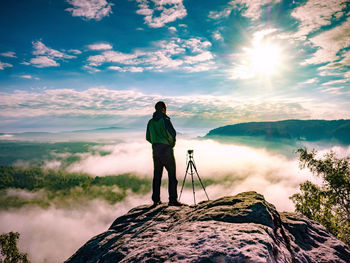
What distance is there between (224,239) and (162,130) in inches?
206

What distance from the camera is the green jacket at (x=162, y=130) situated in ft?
25.8

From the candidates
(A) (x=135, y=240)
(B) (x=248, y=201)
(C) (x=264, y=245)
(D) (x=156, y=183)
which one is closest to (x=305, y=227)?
(B) (x=248, y=201)

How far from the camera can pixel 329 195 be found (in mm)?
21016

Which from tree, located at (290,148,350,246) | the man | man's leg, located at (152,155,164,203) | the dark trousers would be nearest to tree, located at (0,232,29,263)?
man's leg, located at (152,155,164,203)

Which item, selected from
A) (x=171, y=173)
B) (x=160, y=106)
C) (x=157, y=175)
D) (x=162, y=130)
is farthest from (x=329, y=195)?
(x=160, y=106)

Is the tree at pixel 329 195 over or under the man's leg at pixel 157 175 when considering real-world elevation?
under

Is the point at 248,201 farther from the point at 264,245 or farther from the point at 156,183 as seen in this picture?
the point at 156,183

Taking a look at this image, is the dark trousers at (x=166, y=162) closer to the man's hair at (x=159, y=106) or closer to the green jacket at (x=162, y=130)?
the green jacket at (x=162, y=130)

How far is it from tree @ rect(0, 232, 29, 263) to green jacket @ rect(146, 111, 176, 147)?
4694cm

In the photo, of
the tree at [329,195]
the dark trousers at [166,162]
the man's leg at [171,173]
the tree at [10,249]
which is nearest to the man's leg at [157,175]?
the dark trousers at [166,162]

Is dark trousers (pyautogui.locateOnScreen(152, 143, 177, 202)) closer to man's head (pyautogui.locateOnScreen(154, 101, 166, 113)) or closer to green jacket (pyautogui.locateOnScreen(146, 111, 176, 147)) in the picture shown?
green jacket (pyautogui.locateOnScreen(146, 111, 176, 147))

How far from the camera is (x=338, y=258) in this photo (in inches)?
177

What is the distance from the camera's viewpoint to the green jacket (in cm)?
787

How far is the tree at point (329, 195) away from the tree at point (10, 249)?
51.1m
